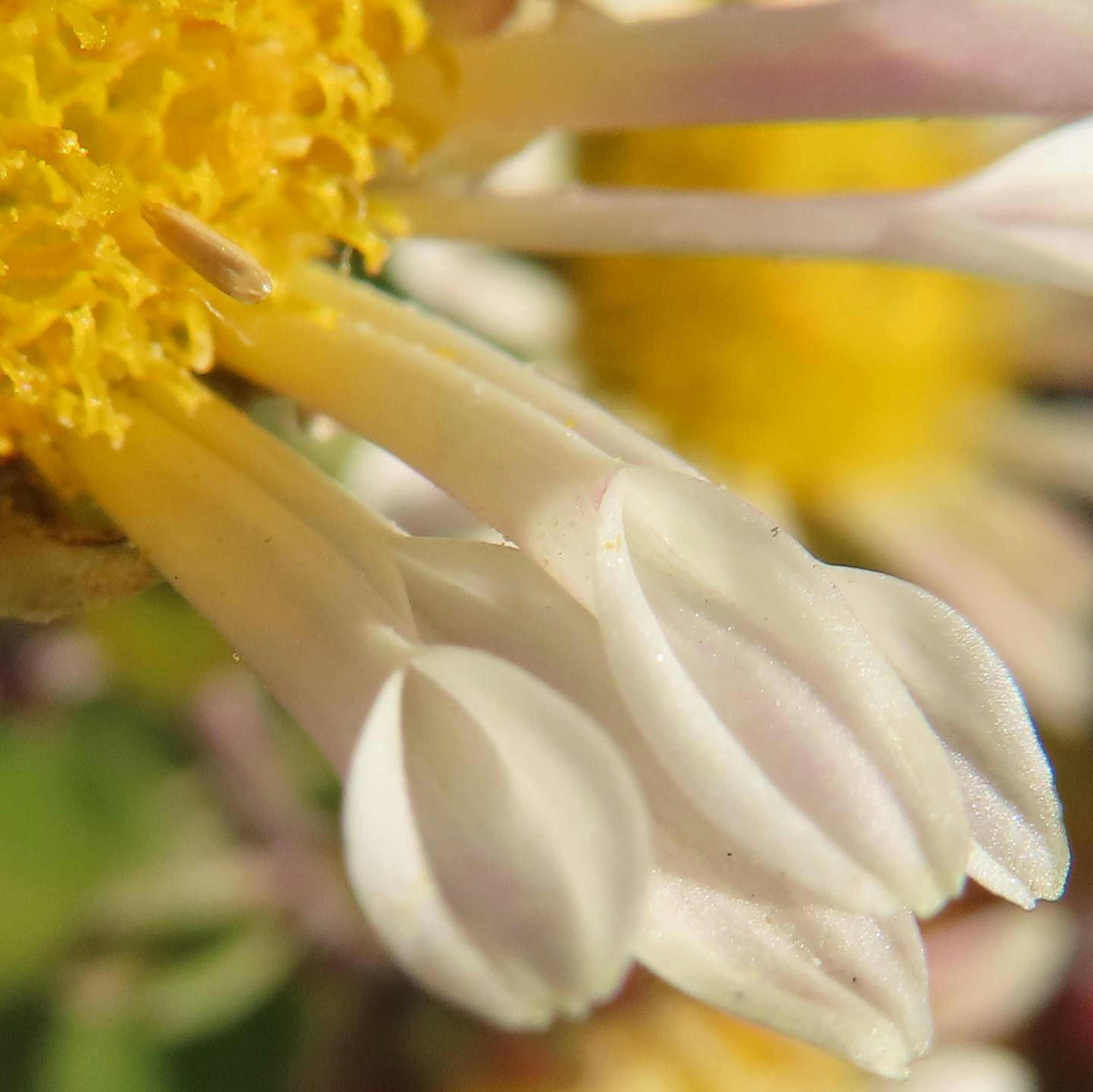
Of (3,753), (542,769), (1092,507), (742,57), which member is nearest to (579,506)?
(542,769)

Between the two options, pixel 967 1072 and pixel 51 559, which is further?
pixel 967 1072

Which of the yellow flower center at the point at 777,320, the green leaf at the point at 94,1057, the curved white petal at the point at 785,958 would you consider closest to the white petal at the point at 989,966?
the yellow flower center at the point at 777,320

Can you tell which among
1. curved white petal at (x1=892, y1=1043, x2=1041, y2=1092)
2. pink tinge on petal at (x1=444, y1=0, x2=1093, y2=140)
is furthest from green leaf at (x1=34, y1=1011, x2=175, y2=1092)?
pink tinge on petal at (x1=444, y1=0, x2=1093, y2=140)

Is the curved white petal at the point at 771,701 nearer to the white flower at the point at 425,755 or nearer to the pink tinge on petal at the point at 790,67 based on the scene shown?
the white flower at the point at 425,755

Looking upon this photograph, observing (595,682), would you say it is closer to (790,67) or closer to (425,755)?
(425,755)

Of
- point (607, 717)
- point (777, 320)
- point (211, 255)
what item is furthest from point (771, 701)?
point (777, 320)
